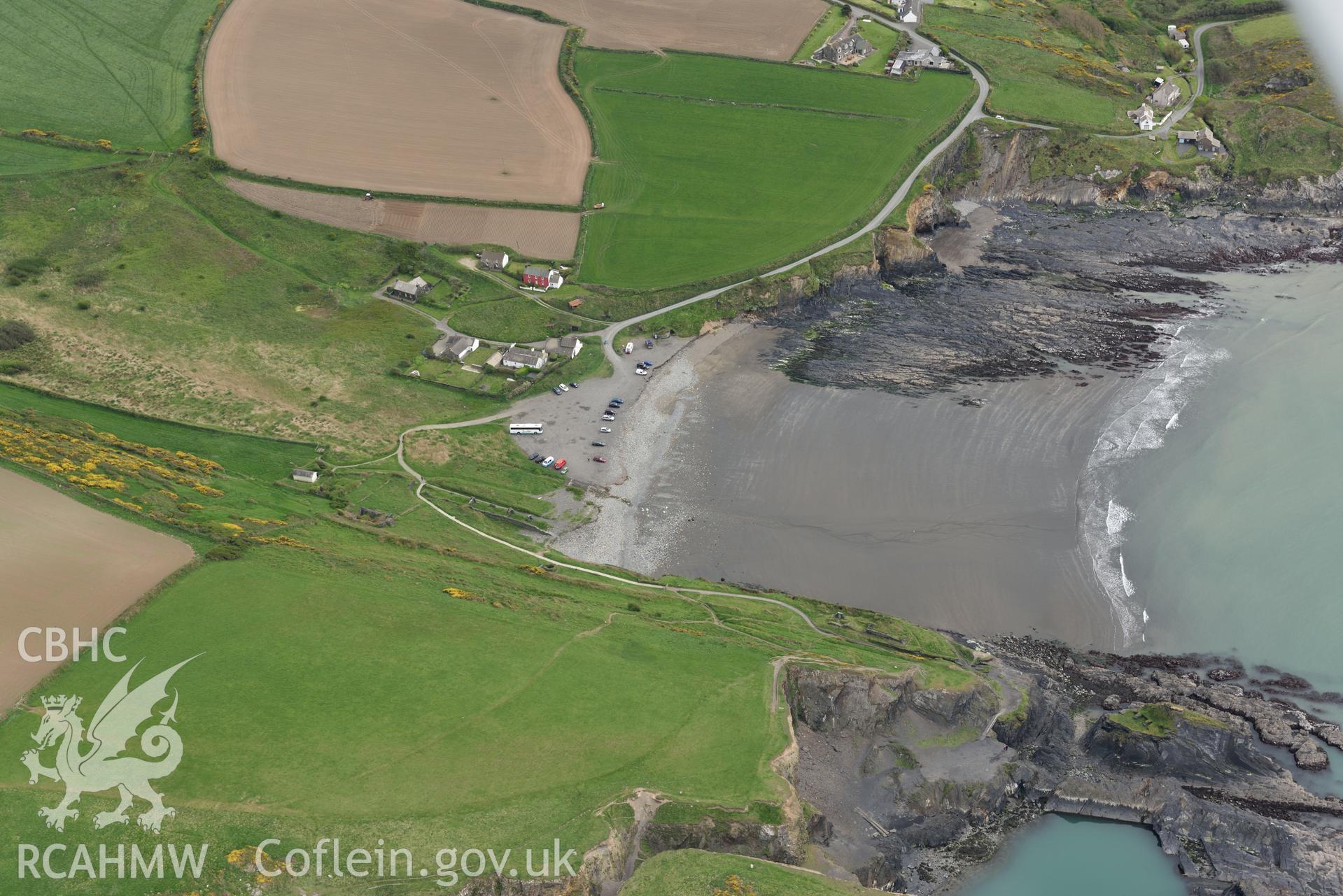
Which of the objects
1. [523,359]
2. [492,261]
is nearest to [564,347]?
[523,359]

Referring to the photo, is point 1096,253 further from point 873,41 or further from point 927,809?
point 927,809

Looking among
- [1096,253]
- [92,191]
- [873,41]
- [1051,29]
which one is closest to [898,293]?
[1096,253]

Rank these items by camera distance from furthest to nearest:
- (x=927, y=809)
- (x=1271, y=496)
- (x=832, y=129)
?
(x=832, y=129), (x=1271, y=496), (x=927, y=809)

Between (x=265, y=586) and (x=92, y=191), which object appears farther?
(x=92, y=191)

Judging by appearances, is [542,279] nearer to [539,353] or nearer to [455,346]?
[539,353]

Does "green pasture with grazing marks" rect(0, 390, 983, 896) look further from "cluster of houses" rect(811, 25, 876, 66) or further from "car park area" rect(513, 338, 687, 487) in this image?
"cluster of houses" rect(811, 25, 876, 66)

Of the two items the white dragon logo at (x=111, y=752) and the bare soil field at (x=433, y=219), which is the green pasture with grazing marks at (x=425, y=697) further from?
the bare soil field at (x=433, y=219)
